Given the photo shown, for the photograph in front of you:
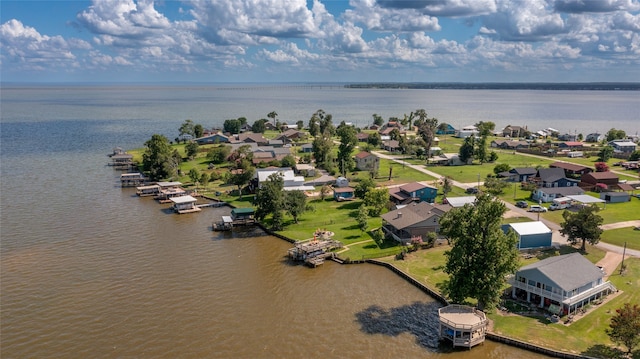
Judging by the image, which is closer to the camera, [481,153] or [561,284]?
[561,284]

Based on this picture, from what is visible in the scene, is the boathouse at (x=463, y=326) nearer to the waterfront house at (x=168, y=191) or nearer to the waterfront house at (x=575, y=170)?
the waterfront house at (x=168, y=191)

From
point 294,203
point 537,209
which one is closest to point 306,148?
point 294,203

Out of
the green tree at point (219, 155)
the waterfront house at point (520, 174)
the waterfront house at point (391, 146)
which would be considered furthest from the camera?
the waterfront house at point (391, 146)

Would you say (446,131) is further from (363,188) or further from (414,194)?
(363,188)

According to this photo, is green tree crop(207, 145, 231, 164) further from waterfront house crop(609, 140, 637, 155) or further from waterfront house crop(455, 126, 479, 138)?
waterfront house crop(609, 140, 637, 155)

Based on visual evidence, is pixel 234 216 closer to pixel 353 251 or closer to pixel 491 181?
pixel 353 251

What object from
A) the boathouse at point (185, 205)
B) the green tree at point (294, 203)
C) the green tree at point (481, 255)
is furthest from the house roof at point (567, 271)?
the boathouse at point (185, 205)

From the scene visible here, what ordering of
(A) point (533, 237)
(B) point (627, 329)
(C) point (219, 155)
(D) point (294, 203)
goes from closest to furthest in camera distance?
(B) point (627, 329) → (A) point (533, 237) → (D) point (294, 203) → (C) point (219, 155)
